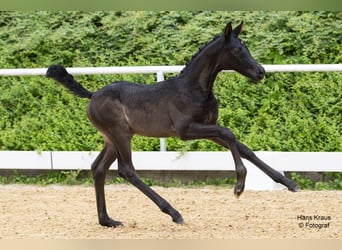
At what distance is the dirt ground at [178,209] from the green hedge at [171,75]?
2.94 feet

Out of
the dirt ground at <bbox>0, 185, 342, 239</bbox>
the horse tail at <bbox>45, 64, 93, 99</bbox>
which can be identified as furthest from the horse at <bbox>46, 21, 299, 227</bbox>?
the dirt ground at <bbox>0, 185, 342, 239</bbox>

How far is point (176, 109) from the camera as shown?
4.56 m

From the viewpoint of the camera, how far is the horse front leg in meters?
4.14

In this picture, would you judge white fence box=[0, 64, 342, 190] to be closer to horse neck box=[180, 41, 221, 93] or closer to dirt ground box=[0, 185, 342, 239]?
dirt ground box=[0, 185, 342, 239]

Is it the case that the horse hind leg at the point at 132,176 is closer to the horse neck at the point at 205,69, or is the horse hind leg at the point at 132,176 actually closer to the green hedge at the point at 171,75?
the horse neck at the point at 205,69

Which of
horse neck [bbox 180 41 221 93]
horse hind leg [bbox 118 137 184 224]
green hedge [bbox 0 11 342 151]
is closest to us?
horse neck [bbox 180 41 221 93]

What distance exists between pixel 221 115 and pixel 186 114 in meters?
3.64

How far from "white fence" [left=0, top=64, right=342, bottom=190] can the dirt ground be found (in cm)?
25

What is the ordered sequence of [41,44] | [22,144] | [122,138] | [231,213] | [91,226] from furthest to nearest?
[41,44], [22,144], [231,213], [91,226], [122,138]

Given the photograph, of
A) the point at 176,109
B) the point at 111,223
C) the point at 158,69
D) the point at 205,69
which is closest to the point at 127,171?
the point at 111,223

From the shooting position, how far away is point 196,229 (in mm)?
4965

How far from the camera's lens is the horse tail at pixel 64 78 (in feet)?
16.1

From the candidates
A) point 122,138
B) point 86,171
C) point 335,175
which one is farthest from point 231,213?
point 86,171

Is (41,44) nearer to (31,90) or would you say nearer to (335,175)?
(31,90)
